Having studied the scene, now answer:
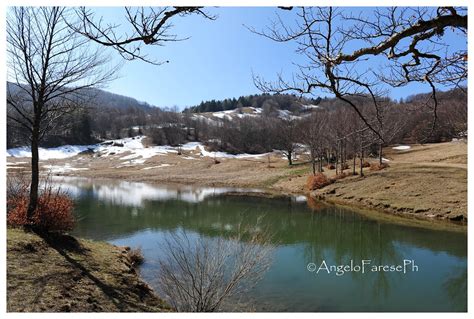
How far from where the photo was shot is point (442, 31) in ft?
16.6

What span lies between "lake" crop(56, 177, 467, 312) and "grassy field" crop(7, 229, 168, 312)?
174 centimetres

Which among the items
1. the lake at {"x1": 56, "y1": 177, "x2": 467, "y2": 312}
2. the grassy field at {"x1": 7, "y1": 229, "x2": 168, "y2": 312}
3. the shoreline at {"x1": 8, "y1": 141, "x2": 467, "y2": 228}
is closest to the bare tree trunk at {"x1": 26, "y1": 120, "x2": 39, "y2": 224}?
the grassy field at {"x1": 7, "y1": 229, "x2": 168, "y2": 312}

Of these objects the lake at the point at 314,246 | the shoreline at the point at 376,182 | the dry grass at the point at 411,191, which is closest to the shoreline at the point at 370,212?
the shoreline at the point at 376,182

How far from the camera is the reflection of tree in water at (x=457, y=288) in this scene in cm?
956

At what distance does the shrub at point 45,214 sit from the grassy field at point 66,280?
365mm

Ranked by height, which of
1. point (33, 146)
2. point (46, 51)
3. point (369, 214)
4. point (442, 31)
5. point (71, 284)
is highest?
point (46, 51)

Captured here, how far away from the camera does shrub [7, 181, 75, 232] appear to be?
10.3 meters

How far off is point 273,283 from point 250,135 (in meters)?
79.1

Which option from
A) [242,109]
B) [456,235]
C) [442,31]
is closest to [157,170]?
[456,235]

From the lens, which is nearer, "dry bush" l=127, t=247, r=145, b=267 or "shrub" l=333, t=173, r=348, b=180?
"dry bush" l=127, t=247, r=145, b=267

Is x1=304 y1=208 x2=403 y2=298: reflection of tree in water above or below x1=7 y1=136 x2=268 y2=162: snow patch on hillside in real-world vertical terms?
below

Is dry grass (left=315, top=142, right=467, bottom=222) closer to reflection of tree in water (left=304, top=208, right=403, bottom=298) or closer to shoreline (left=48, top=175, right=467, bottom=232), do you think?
shoreline (left=48, top=175, right=467, bottom=232)

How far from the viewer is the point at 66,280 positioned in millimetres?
7840
